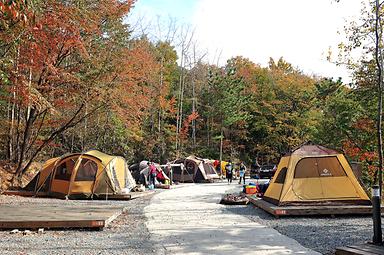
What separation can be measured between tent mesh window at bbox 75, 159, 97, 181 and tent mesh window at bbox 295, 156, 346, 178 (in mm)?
7658

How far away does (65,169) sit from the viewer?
14844 millimetres

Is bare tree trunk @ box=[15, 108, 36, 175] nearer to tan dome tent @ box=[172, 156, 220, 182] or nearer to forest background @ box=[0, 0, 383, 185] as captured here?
forest background @ box=[0, 0, 383, 185]

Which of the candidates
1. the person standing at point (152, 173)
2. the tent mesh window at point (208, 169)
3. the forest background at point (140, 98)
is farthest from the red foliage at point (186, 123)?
the person standing at point (152, 173)

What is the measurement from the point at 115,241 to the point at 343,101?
53.0 feet

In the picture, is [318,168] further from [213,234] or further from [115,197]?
[115,197]

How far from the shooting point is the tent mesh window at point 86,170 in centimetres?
1449

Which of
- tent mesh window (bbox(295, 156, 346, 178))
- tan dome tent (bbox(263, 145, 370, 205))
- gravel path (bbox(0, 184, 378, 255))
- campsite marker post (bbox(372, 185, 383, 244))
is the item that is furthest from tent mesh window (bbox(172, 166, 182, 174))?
campsite marker post (bbox(372, 185, 383, 244))

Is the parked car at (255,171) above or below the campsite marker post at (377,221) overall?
above

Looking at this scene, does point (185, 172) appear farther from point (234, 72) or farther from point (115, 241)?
point (115, 241)

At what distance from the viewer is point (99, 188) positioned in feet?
47.1

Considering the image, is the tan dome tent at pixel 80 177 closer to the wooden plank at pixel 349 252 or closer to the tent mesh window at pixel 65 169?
the tent mesh window at pixel 65 169

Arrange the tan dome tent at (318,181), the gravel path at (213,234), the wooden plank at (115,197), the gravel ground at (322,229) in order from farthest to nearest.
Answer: the wooden plank at (115,197) → the tan dome tent at (318,181) → the gravel ground at (322,229) → the gravel path at (213,234)

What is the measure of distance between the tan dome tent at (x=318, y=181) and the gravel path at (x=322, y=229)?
0.67 meters

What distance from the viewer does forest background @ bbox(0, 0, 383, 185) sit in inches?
503
